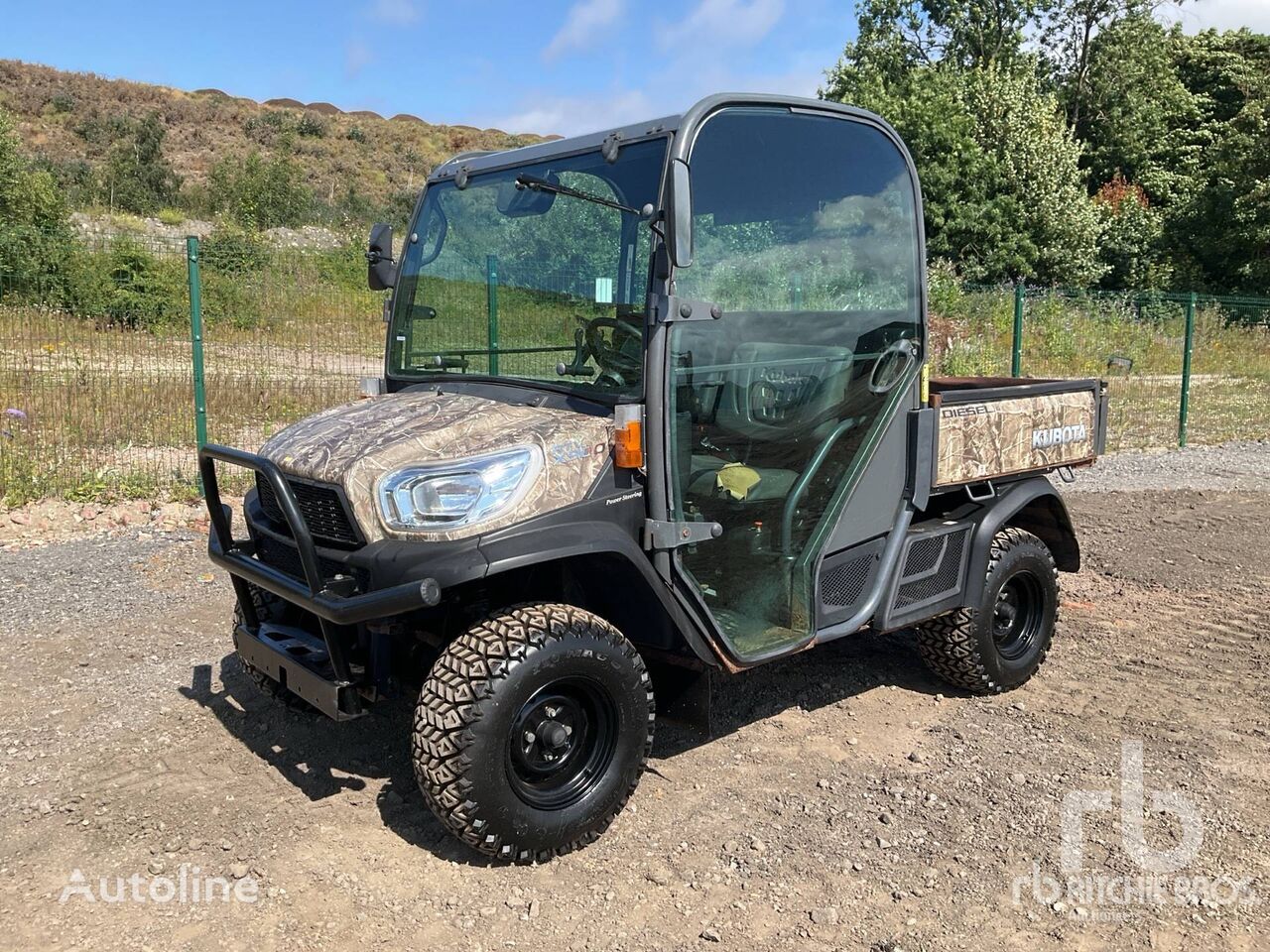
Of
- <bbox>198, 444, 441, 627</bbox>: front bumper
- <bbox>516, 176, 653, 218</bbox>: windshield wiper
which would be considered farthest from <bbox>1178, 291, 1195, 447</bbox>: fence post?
<bbox>198, 444, 441, 627</bbox>: front bumper

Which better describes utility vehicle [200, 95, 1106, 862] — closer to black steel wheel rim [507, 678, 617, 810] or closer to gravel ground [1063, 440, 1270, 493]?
black steel wheel rim [507, 678, 617, 810]

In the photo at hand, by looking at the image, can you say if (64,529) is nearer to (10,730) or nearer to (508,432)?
(10,730)

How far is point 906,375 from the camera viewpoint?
4.37 metres

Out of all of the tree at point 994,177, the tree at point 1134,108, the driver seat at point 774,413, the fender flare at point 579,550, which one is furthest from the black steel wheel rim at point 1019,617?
the tree at point 1134,108

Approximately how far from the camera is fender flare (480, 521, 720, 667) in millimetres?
3170

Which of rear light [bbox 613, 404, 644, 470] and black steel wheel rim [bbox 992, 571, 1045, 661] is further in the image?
black steel wheel rim [bbox 992, 571, 1045, 661]

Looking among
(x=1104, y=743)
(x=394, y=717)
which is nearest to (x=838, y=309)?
(x=1104, y=743)

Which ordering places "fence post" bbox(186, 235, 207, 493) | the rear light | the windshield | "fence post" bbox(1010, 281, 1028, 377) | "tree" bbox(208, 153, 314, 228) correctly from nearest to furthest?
the rear light → the windshield → "fence post" bbox(186, 235, 207, 493) → "fence post" bbox(1010, 281, 1028, 377) → "tree" bbox(208, 153, 314, 228)

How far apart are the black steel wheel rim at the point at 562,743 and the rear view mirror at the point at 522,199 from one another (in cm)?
178

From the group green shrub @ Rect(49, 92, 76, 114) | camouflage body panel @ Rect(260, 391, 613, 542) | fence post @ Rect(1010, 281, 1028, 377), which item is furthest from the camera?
green shrub @ Rect(49, 92, 76, 114)

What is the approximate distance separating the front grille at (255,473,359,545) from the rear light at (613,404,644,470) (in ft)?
2.90

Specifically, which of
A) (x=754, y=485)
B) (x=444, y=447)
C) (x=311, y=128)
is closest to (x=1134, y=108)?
(x=754, y=485)

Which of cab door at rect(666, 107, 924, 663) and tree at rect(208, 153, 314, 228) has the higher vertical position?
tree at rect(208, 153, 314, 228)

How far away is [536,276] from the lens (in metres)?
Answer: 4.00
